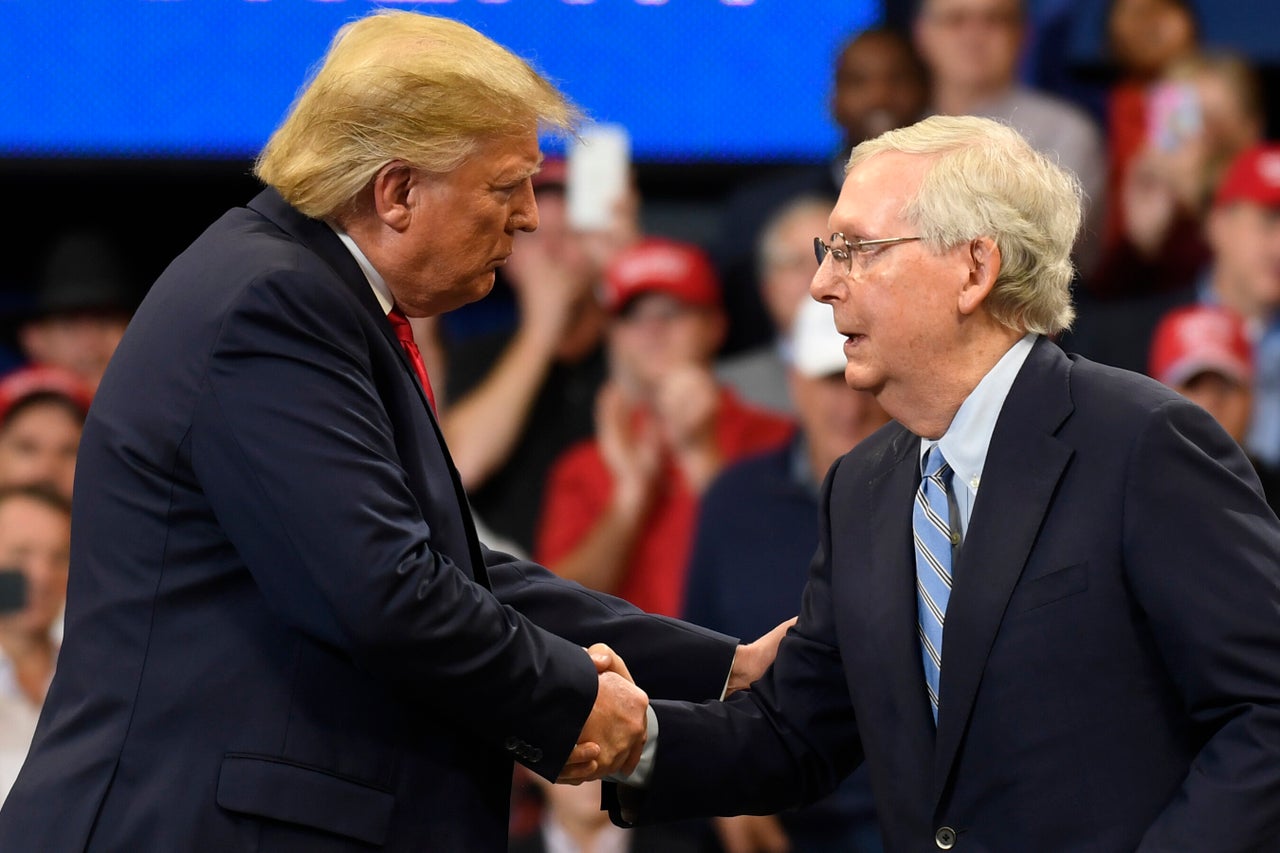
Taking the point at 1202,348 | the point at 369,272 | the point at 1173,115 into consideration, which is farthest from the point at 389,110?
the point at 1173,115

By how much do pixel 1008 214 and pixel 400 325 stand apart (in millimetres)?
765

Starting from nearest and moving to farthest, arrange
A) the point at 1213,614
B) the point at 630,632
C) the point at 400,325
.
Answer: the point at 1213,614
the point at 400,325
the point at 630,632

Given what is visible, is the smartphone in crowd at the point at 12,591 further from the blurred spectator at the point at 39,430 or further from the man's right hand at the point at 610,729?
the man's right hand at the point at 610,729

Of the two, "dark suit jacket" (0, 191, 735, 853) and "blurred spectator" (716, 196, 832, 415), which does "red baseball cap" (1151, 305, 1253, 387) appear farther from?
"dark suit jacket" (0, 191, 735, 853)

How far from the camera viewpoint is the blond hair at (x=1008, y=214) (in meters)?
2.04

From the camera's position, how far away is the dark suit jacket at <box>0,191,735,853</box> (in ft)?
6.14

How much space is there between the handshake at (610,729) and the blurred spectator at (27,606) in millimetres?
2182

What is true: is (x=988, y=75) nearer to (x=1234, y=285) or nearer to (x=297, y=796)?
(x=1234, y=285)

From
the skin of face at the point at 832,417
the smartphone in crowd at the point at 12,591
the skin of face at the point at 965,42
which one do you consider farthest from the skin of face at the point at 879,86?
the smartphone in crowd at the point at 12,591

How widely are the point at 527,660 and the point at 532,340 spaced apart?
2754mm

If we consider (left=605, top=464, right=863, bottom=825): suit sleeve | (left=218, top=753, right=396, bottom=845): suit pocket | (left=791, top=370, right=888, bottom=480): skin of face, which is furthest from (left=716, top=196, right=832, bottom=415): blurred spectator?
(left=218, top=753, right=396, bottom=845): suit pocket

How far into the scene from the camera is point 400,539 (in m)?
1.90

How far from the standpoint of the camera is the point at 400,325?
2145mm

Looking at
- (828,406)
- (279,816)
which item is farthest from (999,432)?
(828,406)
